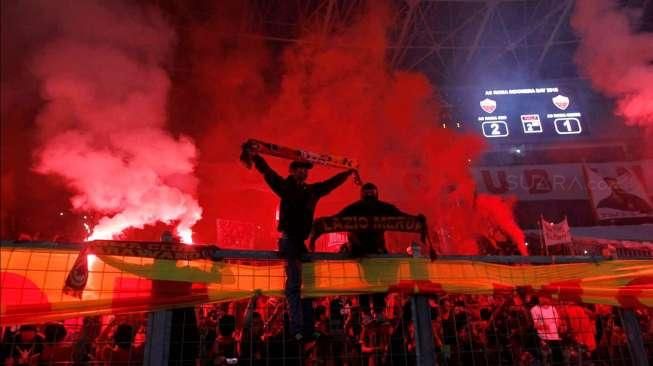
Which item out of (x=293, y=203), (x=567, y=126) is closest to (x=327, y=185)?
(x=293, y=203)

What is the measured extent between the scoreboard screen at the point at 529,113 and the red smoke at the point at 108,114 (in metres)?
18.4

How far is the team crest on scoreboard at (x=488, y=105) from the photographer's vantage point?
26.8m

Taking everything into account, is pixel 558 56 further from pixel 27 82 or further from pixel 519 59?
pixel 27 82

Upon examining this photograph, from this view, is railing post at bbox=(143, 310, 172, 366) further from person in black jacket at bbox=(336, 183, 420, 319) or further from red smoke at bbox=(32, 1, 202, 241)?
red smoke at bbox=(32, 1, 202, 241)

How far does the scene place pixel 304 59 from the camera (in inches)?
839

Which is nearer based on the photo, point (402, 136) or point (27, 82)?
point (27, 82)

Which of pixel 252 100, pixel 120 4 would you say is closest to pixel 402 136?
pixel 252 100

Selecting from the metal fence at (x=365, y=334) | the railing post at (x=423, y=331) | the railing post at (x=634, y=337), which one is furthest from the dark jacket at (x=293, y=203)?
the railing post at (x=634, y=337)

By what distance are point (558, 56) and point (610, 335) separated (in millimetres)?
23991

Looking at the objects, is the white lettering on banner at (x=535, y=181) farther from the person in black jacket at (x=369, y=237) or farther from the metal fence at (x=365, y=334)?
the person in black jacket at (x=369, y=237)

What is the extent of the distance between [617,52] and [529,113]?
8271 mm

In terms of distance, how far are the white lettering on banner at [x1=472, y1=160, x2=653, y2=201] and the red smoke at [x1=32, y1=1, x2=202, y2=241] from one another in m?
16.1

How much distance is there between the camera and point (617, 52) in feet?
62.8

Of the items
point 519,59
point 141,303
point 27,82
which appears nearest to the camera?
point 141,303
